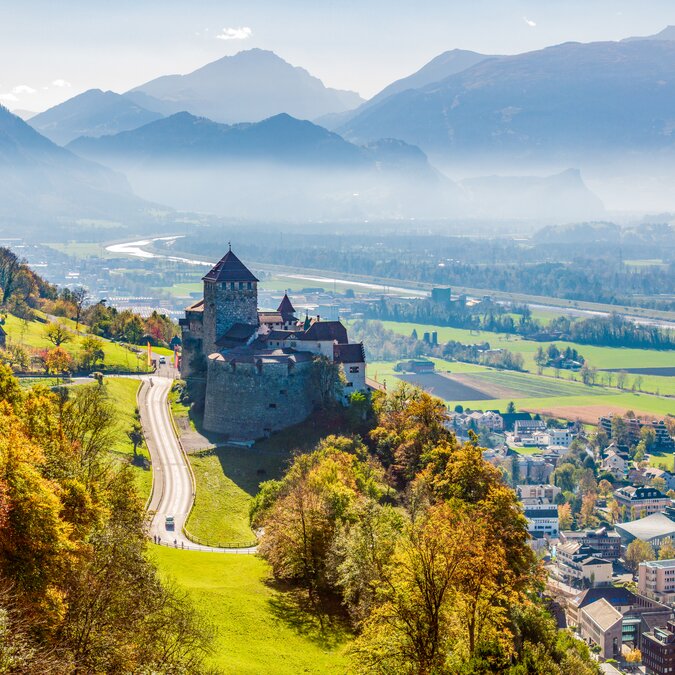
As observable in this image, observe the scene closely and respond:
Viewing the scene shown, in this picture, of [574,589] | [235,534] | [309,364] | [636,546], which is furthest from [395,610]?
[636,546]

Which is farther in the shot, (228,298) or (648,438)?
(648,438)

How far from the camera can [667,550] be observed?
4697 inches

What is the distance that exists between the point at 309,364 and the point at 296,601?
3596 cm

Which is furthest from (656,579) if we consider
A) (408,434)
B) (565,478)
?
(408,434)

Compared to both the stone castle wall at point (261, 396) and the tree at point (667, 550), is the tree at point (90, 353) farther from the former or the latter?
the tree at point (667, 550)

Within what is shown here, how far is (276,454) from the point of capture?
266 ft

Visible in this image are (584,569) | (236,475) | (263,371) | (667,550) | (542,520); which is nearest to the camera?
(236,475)

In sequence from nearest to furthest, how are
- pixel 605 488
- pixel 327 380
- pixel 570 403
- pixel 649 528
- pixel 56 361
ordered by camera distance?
→ pixel 327 380 → pixel 56 361 → pixel 649 528 → pixel 605 488 → pixel 570 403

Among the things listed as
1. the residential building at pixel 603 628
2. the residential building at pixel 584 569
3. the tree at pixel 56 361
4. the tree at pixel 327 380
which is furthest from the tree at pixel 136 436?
the residential building at pixel 584 569

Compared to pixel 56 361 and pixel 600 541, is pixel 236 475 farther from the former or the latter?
pixel 600 541

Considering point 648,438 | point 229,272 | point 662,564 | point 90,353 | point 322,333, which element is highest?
point 229,272

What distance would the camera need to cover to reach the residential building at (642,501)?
441 feet

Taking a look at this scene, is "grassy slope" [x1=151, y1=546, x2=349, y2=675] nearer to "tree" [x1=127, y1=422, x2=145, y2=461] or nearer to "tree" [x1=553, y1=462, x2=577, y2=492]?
"tree" [x1=127, y1=422, x2=145, y2=461]

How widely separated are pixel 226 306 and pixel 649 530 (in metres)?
67.3
